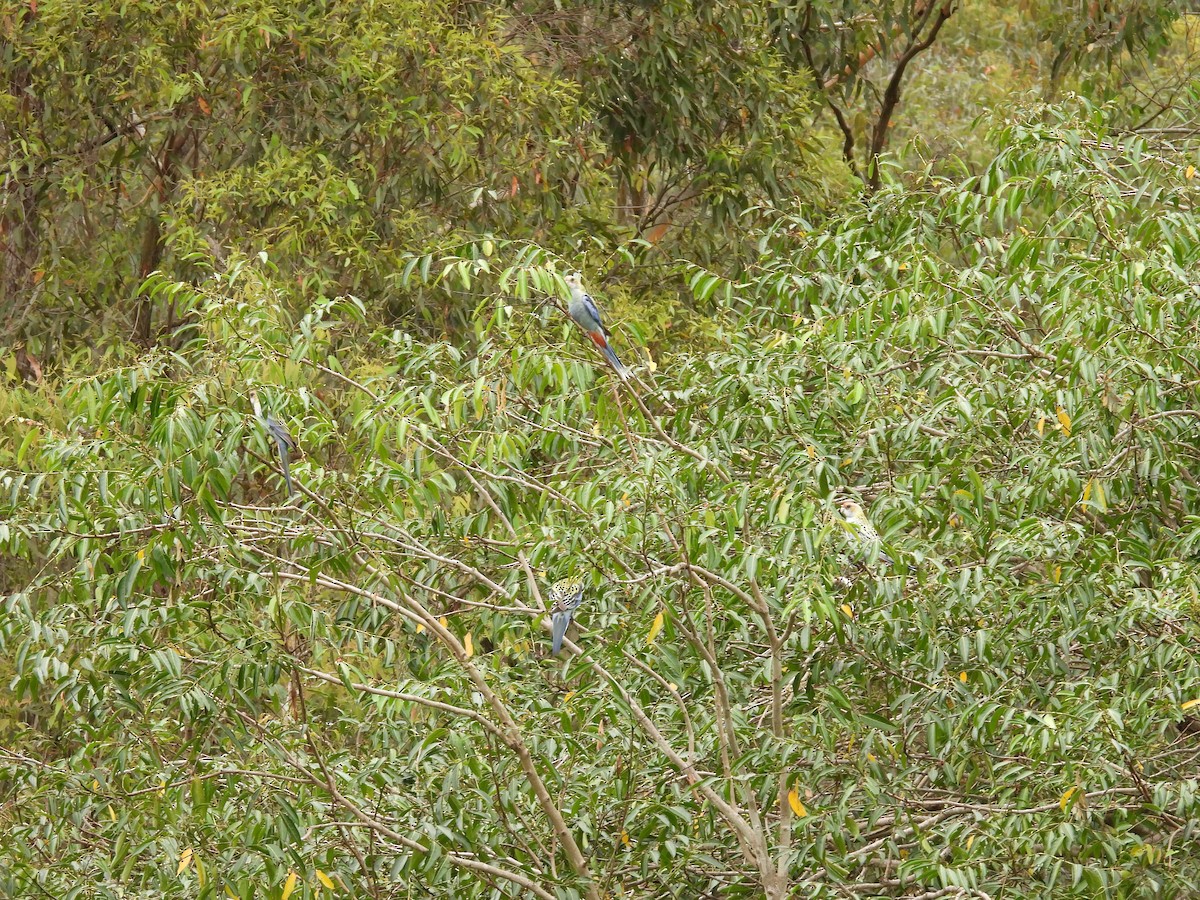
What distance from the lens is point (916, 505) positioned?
14.0ft

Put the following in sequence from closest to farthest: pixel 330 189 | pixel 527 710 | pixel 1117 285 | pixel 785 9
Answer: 1. pixel 1117 285
2. pixel 527 710
3. pixel 330 189
4. pixel 785 9

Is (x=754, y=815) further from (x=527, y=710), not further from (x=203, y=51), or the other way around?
(x=203, y=51)

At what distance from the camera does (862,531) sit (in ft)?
14.0

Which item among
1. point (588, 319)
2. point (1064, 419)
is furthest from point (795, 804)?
point (588, 319)

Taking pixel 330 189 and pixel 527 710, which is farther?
pixel 330 189

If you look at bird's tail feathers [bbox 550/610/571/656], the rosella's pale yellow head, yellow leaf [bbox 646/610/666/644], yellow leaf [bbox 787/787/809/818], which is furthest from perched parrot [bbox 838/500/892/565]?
bird's tail feathers [bbox 550/610/571/656]

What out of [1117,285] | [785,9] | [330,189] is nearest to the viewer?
[1117,285]

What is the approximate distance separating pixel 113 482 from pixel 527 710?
138cm

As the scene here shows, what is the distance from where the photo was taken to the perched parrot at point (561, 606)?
14.6ft

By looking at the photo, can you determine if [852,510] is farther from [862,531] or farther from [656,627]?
[656,627]

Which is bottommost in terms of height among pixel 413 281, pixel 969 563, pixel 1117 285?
pixel 413 281

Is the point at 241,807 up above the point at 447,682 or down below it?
below

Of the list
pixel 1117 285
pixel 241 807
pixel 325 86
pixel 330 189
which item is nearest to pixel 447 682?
pixel 241 807

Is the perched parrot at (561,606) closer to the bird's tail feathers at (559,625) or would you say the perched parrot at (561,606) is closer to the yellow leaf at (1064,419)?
the bird's tail feathers at (559,625)
